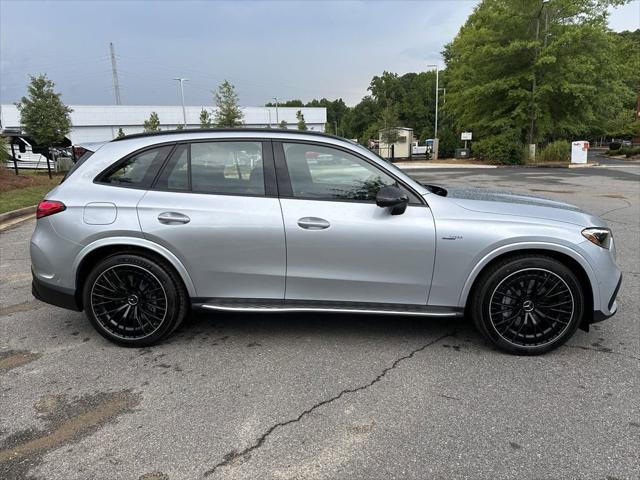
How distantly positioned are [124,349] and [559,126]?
33.4 metres

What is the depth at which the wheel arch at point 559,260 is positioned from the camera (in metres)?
3.29

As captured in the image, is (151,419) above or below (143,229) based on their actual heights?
below

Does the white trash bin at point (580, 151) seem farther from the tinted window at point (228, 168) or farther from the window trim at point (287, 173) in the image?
→ the tinted window at point (228, 168)

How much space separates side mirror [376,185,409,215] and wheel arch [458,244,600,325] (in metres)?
0.71

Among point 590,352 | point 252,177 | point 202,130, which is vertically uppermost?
point 202,130

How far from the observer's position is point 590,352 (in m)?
3.51

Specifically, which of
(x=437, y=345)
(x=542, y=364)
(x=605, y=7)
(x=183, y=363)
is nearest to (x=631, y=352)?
(x=542, y=364)

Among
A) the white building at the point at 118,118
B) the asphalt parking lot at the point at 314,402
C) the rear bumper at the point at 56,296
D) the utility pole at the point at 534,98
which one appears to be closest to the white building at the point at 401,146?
the utility pole at the point at 534,98

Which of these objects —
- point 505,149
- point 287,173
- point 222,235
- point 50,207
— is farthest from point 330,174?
point 505,149

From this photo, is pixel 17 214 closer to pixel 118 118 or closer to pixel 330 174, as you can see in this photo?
pixel 330 174

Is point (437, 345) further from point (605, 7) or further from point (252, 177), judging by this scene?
point (605, 7)

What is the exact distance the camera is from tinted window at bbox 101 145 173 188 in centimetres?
360

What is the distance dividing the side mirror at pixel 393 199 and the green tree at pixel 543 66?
2910cm

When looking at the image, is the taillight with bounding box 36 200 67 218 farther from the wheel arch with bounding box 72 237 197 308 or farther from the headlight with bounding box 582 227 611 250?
the headlight with bounding box 582 227 611 250
